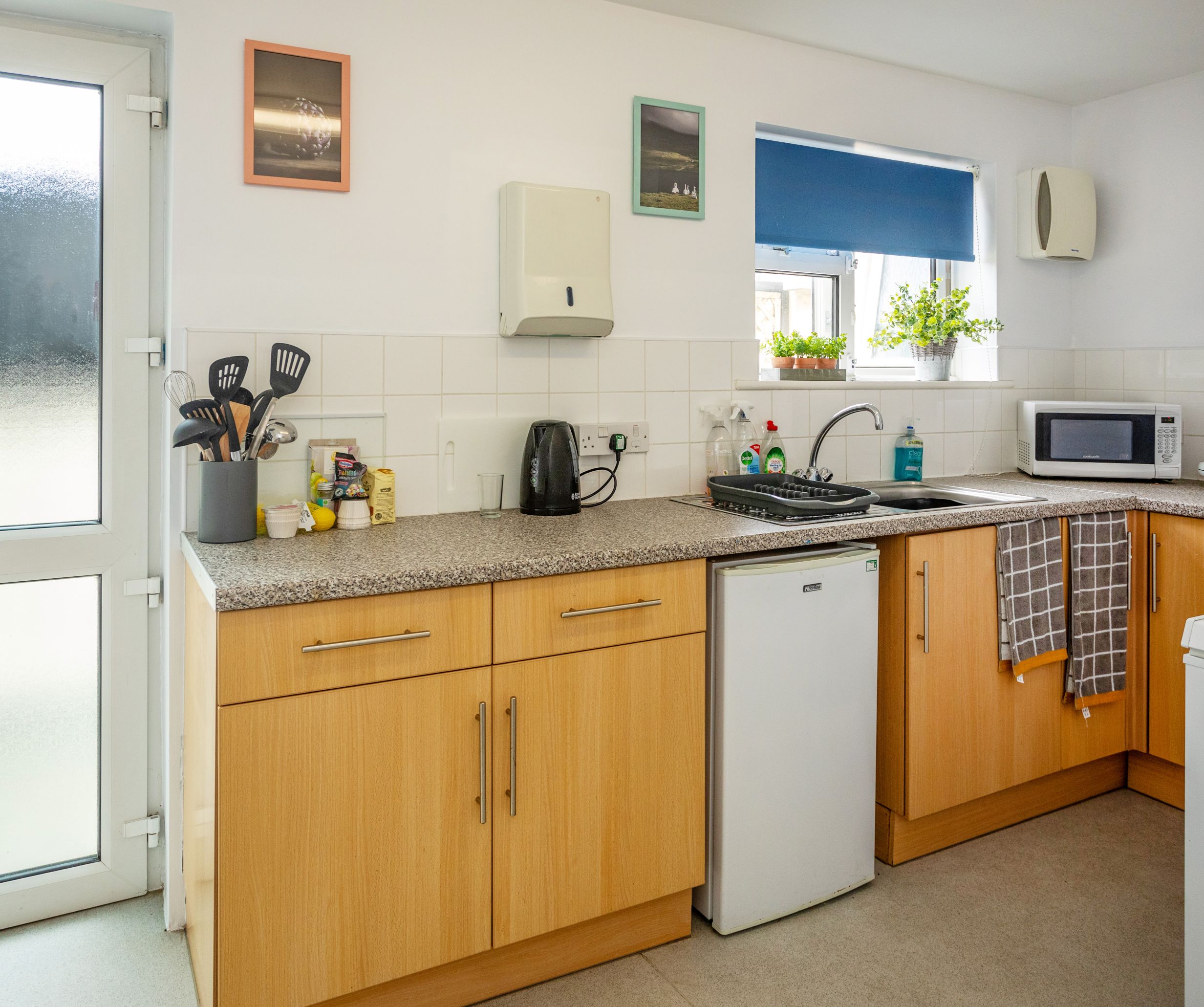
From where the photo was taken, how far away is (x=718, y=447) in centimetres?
270

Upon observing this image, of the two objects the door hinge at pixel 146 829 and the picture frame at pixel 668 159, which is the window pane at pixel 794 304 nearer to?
the picture frame at pixel 668 159

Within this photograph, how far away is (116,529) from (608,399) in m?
1.29

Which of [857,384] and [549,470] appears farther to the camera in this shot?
[857,384]

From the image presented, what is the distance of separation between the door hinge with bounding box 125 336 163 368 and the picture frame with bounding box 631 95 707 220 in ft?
4.21

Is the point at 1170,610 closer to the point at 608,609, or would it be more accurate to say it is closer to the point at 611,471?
the point at 611,471

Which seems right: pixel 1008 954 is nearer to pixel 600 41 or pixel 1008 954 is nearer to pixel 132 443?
pixel 132 443

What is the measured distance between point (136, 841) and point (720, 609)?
153cm

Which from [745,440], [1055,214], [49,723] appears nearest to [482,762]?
[49,723]

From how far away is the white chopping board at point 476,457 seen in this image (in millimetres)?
2307

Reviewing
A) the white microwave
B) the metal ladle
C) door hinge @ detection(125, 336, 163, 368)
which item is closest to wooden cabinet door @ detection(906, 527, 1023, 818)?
the white microwave

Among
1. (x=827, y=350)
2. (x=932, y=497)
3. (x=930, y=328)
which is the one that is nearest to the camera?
(x=932, y=497)

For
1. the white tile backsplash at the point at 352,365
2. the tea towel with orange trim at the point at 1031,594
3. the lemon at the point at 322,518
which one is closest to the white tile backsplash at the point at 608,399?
the white tile backsplash at the point at 352,365

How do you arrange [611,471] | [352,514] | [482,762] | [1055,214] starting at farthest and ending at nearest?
[1055,214] → [611,471] → [352,514] → [482,762]

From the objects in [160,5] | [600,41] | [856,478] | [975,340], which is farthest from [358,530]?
[975,340]
